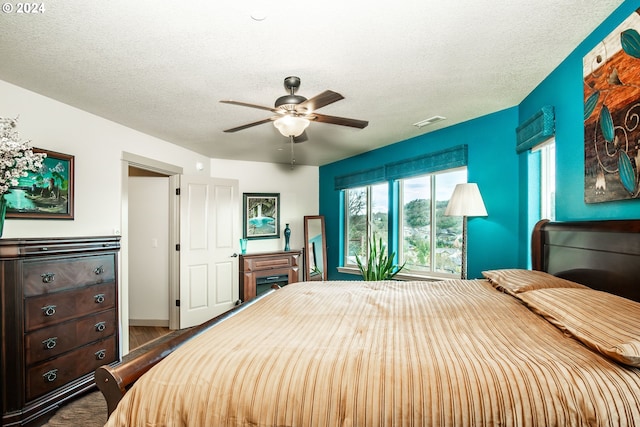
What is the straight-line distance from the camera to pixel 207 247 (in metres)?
4.70

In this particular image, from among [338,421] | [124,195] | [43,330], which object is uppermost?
[124,195]

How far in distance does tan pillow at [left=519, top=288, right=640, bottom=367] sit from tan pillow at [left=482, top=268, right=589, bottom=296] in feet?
0.76

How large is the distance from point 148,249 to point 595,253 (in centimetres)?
476

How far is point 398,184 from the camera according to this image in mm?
4668

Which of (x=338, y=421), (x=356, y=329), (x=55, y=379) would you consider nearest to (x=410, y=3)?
(x=356, y=329)

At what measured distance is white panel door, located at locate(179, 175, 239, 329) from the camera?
4.48 metres

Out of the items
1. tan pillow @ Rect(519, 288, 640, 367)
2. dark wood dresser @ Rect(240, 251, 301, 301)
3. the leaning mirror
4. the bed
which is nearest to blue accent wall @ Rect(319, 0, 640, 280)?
tan pillow @ Rect(519, 288, 640, 367)

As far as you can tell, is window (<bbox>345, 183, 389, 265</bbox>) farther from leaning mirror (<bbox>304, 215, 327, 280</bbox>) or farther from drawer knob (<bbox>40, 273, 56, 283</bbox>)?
drawer knob (<bbox>40, 273, 56, 283</bbox>)

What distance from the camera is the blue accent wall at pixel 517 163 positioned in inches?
82.5

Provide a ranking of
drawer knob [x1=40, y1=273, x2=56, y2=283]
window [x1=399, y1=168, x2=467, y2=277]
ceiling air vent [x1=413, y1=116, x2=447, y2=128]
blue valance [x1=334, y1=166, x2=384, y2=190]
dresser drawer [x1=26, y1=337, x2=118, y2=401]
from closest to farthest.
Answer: dresser drawer [x1=26, y1=337, x2=118, y2=401]
drawer knob [x1=40, y1=273, x2=56, y2=283]
ceiling air vent [x1=413, y1=116, x2=447, y2=128]
window [x1=399, y1=168, x2=467, y2=277]
blue valance [x1=334, y1=166, x2=384, y2=190]

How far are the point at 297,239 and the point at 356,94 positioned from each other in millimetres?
3568

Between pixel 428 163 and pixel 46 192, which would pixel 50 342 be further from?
pixel 428 163

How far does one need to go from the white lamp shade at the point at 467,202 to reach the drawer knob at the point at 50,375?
11.1 ft

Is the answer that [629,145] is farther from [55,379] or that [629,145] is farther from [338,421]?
[55,379]
